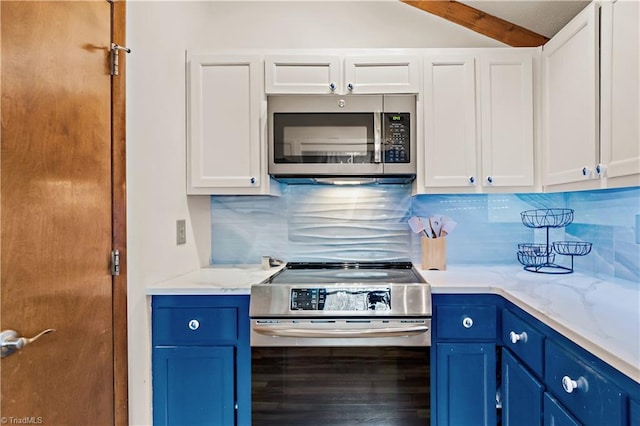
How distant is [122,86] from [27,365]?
102cm

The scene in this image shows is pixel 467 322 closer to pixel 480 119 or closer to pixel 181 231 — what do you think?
pixel 480 119

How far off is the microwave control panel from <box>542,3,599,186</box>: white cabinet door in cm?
70

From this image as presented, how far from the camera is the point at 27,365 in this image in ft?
3.57

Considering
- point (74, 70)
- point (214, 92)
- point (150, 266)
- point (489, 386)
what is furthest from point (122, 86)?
point (489, 386)

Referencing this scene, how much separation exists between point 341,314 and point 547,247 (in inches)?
47.6

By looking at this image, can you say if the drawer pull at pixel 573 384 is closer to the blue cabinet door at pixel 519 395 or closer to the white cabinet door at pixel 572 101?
the blue cabinet door at pixel 519 395

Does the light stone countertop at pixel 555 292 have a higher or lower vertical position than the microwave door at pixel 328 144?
lower

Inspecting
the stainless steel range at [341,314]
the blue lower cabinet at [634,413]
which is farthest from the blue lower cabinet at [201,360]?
the blue lower cabinet at [634,413]

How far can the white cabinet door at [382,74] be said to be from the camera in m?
2.09

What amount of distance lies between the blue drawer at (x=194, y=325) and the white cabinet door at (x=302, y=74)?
3.86 ft

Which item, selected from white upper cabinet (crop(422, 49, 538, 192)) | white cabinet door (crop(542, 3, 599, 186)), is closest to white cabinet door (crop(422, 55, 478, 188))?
white upper cabinet (crop(422, 49, 538, 192))

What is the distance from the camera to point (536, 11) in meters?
2.15

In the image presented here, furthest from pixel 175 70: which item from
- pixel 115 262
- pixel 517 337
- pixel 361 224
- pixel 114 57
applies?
pixel 517 337

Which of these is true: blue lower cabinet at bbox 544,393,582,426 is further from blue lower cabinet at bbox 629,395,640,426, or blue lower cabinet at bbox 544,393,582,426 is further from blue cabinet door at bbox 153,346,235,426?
blue cabinet door at bbox 153,346,235,426
